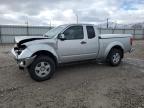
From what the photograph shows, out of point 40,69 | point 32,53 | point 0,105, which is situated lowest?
point 0,105

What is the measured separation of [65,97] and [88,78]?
1.74 metres

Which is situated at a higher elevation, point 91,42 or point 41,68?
point 91,42

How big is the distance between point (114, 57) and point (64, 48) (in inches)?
100

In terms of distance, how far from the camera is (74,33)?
21.7ft

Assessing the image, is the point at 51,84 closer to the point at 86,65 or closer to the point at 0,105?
the point at 0,105

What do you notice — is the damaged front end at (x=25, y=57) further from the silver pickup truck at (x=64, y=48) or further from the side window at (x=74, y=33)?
the side window at (x=74, y=33)

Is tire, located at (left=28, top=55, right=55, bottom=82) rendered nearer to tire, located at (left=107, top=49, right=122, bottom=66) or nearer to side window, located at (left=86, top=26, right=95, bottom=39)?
side window, located at (left=86, top=26, right=95, bottom=39)

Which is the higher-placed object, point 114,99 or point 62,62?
point 62,62

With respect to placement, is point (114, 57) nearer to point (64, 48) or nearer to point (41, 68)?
point (64, 48)

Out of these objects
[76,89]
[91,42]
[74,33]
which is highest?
[74,33]

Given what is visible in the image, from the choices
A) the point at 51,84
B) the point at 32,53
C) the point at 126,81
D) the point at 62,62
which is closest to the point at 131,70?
the point at 126,81

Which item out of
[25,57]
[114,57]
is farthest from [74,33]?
[114,57]

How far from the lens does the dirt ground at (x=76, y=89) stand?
Answer: 4270 mm

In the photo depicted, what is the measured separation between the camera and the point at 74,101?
4371mm
